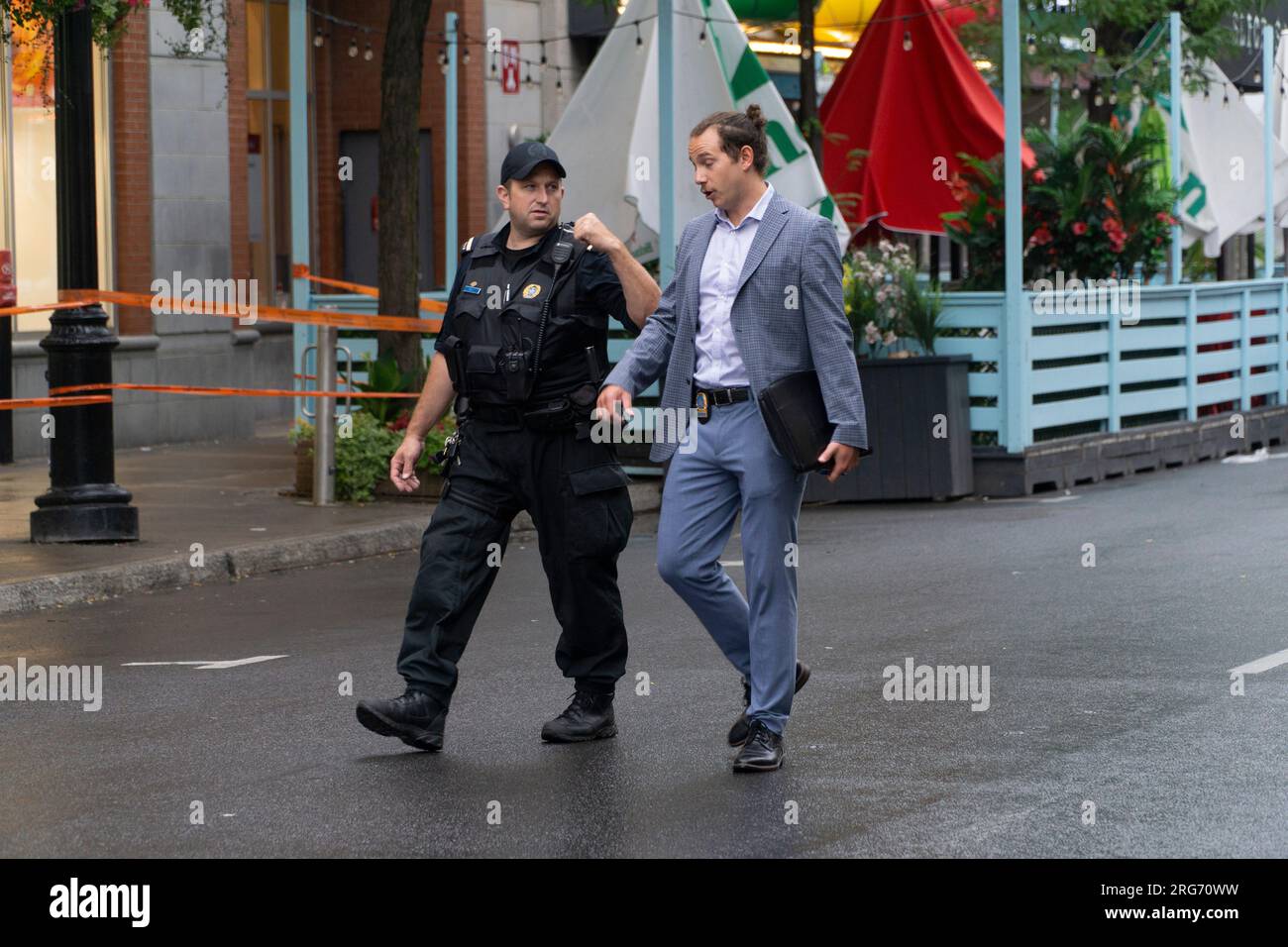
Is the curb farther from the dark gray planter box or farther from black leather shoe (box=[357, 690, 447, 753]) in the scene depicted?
black leather shoe (box=[357, 690, 447, 753])

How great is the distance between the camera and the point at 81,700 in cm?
799

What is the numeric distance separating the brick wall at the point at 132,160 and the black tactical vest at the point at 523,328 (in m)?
12.5

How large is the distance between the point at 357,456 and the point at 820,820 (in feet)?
28.4

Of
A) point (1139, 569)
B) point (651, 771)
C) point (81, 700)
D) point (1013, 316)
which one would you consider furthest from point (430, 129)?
point (651, 771)

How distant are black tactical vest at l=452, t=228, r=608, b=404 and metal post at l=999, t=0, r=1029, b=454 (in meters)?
8.95

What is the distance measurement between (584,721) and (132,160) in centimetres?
1310

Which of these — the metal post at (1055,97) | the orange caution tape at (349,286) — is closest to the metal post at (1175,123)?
the metal post at (1055,97)

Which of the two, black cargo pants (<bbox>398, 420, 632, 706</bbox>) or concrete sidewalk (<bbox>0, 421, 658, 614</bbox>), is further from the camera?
concrete sidewalk (<bbox>0, 421, 658, 614</bbox>)

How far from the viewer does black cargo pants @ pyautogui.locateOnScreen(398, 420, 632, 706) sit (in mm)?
6953

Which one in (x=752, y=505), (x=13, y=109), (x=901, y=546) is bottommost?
(x=901, y=546)

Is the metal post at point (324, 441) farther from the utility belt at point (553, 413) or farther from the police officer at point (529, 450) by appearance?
the utility belt at point (553, 413)

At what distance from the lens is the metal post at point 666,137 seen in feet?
50.0

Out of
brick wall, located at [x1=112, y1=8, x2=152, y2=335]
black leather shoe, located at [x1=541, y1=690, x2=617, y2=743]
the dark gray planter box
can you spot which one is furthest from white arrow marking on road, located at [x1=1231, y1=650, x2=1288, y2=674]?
brick wall, located at [x1=112, y1=8, x2=152, y2=335]
